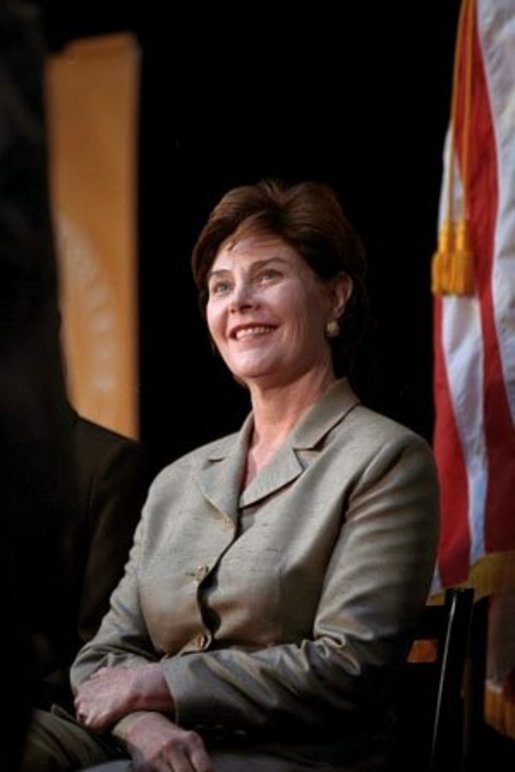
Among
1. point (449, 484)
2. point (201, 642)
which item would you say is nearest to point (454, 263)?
point (449, 484)

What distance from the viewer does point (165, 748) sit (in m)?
3.03

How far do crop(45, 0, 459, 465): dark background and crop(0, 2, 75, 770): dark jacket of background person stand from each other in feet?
8.20

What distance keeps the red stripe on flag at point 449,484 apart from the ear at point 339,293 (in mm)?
658

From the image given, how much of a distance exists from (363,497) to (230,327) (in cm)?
52

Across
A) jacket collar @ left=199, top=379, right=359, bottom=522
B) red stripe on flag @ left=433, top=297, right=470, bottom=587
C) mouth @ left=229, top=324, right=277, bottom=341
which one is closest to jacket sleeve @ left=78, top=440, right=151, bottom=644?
jacket collar @ left=199, top=379, right=359, bottom=522

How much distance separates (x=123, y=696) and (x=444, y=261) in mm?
1338

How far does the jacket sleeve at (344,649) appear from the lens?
120 inches

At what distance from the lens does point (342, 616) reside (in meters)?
3.05

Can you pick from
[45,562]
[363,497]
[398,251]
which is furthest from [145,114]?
[45,562]

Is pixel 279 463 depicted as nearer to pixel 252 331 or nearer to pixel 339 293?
pixel 252 331

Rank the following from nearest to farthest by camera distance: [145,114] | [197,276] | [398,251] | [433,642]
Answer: [197,276] → [433,642] → [398,251] → [145,114]

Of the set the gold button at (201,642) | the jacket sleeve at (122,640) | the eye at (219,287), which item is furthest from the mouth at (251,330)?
the gold button at (201,642)

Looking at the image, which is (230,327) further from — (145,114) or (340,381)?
(145,114)

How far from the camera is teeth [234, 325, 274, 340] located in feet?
11.3
